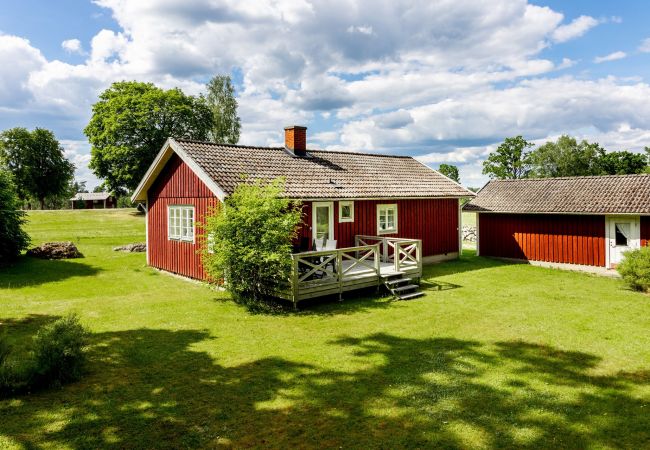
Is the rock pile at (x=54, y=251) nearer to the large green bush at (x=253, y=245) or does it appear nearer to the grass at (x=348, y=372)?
the grass at (x=348, y=372)

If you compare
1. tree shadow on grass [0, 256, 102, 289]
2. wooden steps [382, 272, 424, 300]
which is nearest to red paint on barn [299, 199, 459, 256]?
wooden steps [382, 272, 424, 300]

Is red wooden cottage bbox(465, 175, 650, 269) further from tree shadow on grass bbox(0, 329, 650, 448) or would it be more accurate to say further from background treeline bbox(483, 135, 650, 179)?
background treeline bbox(483, 135, 650, 179)

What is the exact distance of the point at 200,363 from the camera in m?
8.47

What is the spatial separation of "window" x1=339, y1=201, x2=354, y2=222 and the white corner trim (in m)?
4.91

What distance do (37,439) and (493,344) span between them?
26.9 ft

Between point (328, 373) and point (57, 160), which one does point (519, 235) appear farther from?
point (57, 160)

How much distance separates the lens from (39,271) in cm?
1778

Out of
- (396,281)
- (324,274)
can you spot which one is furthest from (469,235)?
(324,274)

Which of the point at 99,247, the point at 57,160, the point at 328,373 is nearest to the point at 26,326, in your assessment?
the point at 328,373

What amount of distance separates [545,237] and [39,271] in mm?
21540

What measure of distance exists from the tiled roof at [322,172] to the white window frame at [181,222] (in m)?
2.26

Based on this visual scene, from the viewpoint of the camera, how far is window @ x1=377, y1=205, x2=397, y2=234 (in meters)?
18.5

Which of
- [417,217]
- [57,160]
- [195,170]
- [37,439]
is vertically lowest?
[37,439]

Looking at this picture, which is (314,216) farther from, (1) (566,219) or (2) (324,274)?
(1) (566,219)
